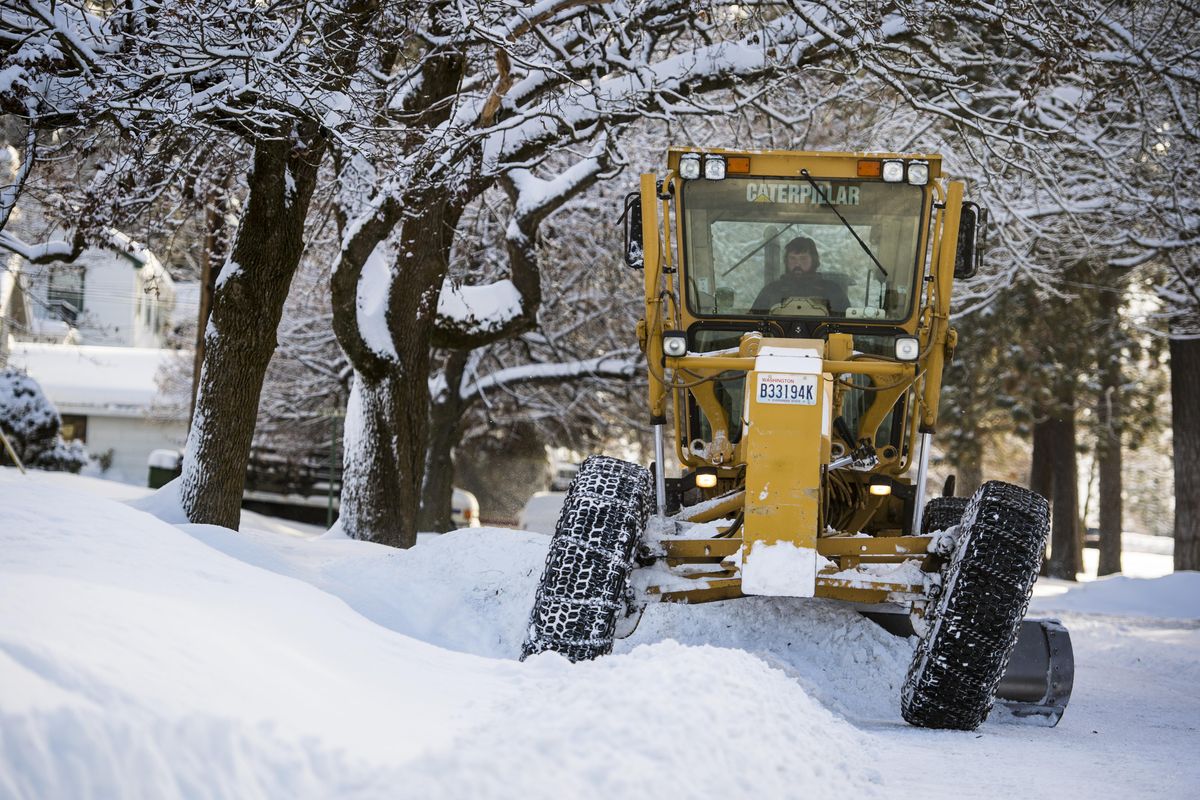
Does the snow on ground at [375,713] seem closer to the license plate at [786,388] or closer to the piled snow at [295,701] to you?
the piled snow at [295,701]

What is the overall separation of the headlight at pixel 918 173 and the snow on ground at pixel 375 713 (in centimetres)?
269

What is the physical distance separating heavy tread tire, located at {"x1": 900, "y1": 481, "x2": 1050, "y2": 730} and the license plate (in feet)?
3.23

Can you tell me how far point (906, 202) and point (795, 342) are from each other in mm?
1147

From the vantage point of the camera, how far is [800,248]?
26.6ft

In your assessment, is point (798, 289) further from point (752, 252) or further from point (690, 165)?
point (690, 165)

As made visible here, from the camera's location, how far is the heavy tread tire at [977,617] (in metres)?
6.28

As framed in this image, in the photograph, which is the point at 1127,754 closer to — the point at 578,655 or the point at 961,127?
the point at 578,655

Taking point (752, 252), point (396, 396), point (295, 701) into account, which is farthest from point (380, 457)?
point (295, 701)

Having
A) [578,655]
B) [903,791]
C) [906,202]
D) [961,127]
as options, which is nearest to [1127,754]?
[903,791]

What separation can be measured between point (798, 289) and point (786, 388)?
1.33 m

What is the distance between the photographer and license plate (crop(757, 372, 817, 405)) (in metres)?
6.88

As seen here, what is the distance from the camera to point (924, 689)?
6.39m

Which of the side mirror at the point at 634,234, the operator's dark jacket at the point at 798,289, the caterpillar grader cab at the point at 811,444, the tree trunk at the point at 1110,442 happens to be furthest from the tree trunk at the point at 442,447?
the operator's dark jacket at the point at 798,289

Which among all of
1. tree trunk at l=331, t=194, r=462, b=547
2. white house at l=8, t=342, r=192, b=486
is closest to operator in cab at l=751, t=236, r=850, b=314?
tree trunk at l=331, t=194, r=462, b=547
